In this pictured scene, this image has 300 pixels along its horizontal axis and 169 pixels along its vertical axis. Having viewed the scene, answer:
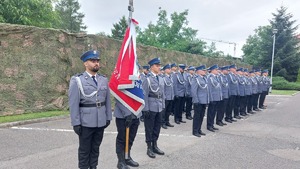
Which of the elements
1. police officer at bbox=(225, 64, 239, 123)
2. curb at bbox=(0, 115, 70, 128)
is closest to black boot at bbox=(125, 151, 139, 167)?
curb at bbox=(0, 115, 70, 128)

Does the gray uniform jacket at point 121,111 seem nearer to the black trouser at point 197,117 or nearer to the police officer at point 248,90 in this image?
the black trouser at point 197,117

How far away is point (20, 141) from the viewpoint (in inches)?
237

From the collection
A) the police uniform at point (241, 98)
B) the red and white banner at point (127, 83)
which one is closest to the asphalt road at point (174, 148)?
the red and white banner at point (127, 83)

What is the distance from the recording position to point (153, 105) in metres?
5.45

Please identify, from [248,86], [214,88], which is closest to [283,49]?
[248,86]

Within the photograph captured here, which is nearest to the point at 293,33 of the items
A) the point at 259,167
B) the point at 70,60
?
the point at 70,60

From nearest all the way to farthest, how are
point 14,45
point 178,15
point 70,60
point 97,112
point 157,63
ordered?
point 97,112
point 157,63
point 14,45
point 70,60
point 178,15

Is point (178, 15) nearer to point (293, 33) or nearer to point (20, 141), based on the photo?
point (293, 33)

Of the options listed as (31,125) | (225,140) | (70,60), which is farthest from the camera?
(70,60)

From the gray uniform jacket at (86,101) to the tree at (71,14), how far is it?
53.1m

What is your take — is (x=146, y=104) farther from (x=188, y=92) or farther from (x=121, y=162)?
(x=188, y=92)

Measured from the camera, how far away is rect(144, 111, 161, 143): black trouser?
541 centimetres

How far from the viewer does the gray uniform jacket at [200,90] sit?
293 inches

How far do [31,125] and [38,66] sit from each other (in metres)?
2.41
